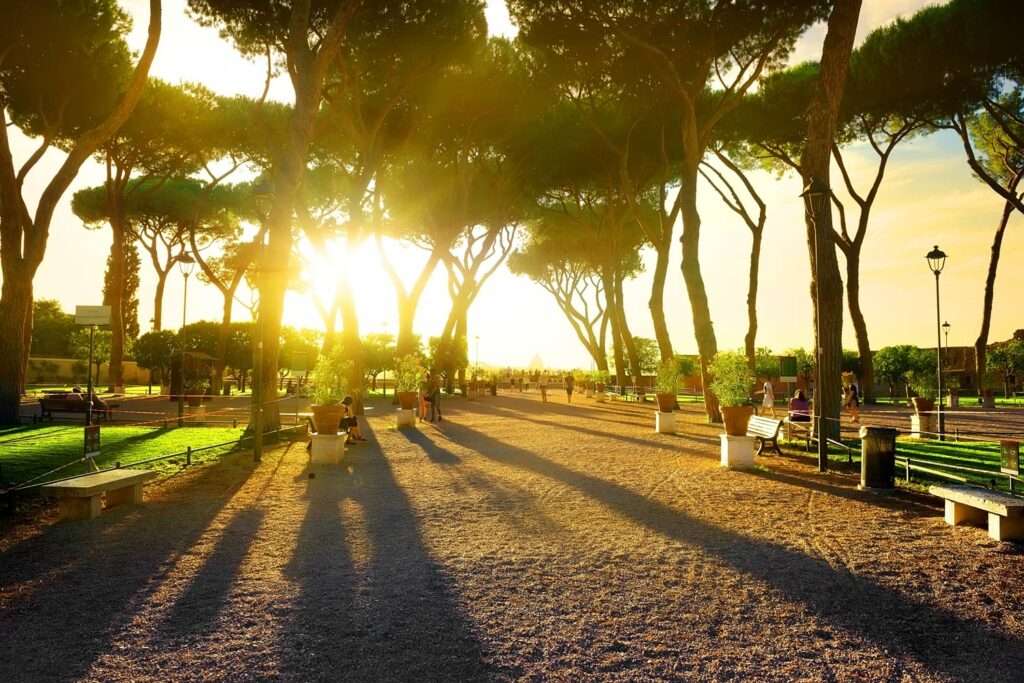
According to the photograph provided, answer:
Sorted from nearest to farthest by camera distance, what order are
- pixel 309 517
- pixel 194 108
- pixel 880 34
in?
pixel 309 517 < pixel 880 34 < pixel 194 108

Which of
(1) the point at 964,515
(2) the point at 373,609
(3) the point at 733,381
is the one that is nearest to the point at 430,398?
(3) the point at 733,381

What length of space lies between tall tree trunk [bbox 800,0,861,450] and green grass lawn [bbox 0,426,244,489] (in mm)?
10141

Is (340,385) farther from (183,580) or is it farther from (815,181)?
(815,181)

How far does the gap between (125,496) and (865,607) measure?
7158mm

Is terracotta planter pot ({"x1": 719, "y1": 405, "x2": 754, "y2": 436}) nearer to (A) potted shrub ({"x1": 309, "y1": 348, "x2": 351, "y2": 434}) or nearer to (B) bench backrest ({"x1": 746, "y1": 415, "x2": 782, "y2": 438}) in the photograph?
(B) bench backrest ({"x1": 746, "y1": 415, "x2": 782, "y2": 438})

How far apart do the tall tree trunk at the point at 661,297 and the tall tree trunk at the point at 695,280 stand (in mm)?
6009

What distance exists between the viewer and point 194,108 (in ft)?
86.8

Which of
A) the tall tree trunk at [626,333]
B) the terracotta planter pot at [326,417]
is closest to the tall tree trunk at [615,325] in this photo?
the tall tree trunk at [626,333]

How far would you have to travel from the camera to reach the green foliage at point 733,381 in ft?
35.2

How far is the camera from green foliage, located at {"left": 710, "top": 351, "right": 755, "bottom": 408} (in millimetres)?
10742

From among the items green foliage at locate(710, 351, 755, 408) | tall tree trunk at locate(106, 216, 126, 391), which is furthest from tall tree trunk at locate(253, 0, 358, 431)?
tall tree trunk at locate(106, 216, 126, 391)

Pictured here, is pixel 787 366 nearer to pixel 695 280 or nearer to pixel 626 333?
pixel 626 333

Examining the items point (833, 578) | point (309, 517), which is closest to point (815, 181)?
point (833, 578)

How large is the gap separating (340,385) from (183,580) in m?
6.79
